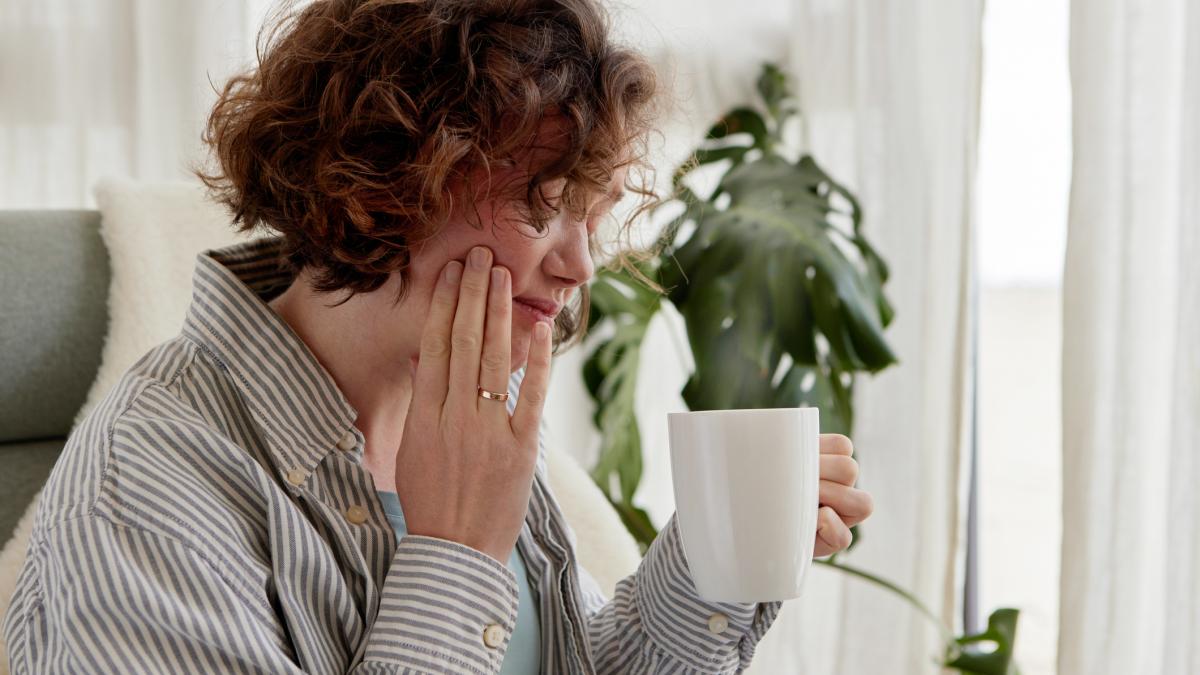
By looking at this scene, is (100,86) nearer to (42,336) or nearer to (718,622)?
(42,336)

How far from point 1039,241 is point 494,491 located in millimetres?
1244

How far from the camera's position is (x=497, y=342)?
28.2 inches

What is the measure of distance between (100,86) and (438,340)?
157 cm

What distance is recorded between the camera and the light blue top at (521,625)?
0.80 m

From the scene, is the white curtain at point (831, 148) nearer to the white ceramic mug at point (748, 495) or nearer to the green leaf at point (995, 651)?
the green leaf at point (995, 651)

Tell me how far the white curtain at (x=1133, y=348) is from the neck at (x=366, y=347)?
893 millimetres

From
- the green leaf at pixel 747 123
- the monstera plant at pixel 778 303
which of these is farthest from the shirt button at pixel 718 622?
the green leaf at pixel 747 123

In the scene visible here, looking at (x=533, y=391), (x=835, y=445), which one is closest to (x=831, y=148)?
(x=835, y=445)

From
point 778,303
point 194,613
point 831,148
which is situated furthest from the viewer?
point 831,148

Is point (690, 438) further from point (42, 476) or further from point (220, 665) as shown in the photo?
point (42, 476)

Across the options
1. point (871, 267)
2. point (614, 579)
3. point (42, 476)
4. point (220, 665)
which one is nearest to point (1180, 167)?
point (871, 267)

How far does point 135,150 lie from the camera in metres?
1.99

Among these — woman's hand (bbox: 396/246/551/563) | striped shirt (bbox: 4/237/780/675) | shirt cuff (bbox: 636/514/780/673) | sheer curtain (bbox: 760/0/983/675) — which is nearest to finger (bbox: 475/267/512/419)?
woman's hand (bbox: 396/246/551/563)

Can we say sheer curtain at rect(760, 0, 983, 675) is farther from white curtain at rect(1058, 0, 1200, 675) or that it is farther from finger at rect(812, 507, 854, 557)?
finger at rect(812, 507, 854, 557)
